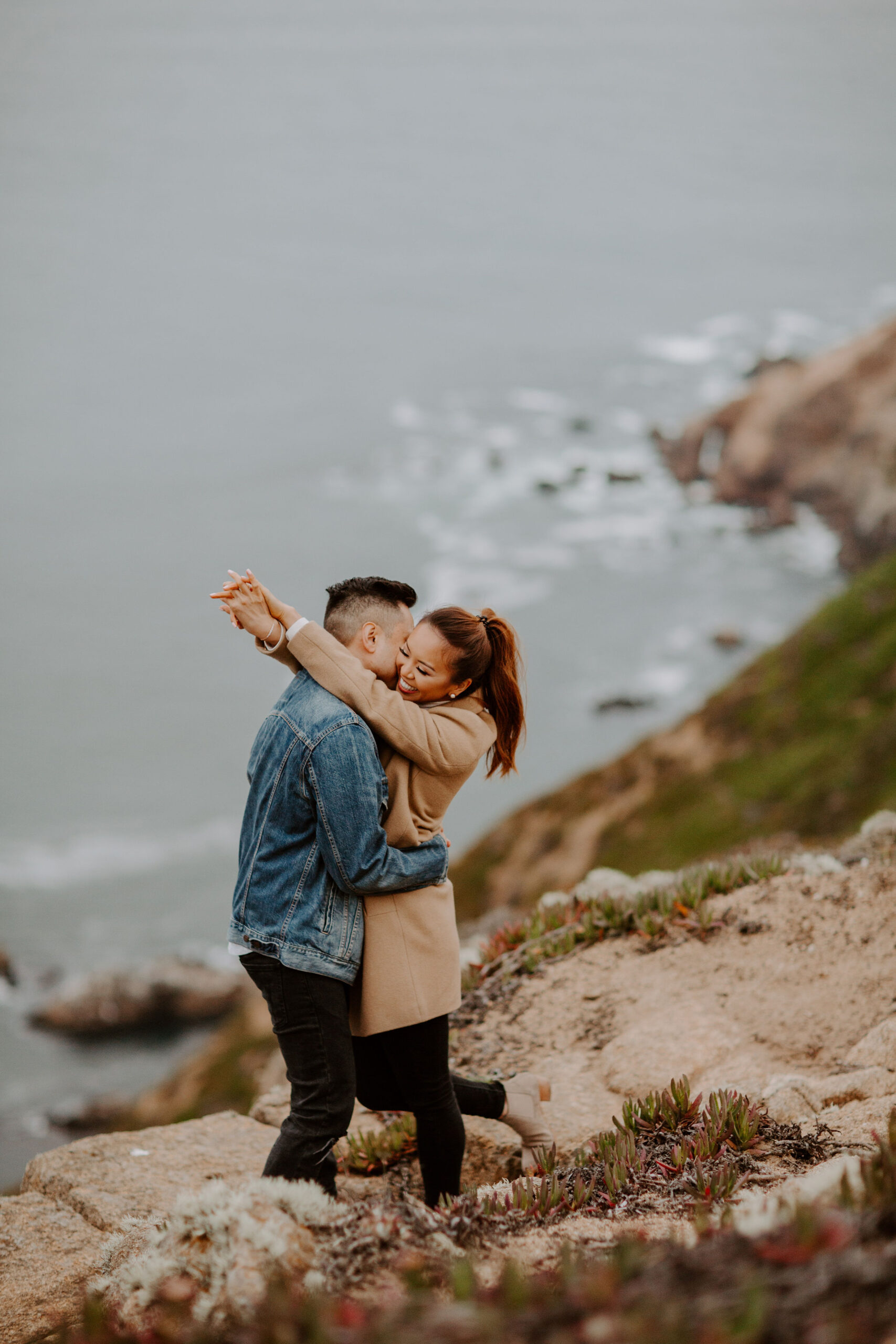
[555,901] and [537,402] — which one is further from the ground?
[537,402]

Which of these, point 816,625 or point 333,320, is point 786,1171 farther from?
point 333,320

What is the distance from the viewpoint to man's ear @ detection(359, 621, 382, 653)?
386 centimetres

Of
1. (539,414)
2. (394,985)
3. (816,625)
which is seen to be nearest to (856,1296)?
(394,985)

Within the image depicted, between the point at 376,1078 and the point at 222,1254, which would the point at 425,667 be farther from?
the point at 222,1254

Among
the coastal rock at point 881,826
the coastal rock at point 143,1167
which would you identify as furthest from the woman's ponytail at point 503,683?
the coastal rock at point 881,826

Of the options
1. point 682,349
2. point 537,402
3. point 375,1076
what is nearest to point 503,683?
point 375,1076

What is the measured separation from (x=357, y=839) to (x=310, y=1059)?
90 cm

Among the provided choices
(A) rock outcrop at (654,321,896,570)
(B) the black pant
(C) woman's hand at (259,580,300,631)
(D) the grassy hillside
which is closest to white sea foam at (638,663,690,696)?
(A) rock outcrop at (654,321,896,570)

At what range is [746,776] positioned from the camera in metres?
22.8

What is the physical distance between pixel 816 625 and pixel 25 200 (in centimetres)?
18906

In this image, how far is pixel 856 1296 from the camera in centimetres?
188

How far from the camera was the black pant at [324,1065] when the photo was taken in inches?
144

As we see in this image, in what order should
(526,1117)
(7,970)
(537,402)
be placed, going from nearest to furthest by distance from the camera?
(526,1117)
(7,970)
(537,402)

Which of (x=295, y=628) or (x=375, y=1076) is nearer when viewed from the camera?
(x=295, y=628)
